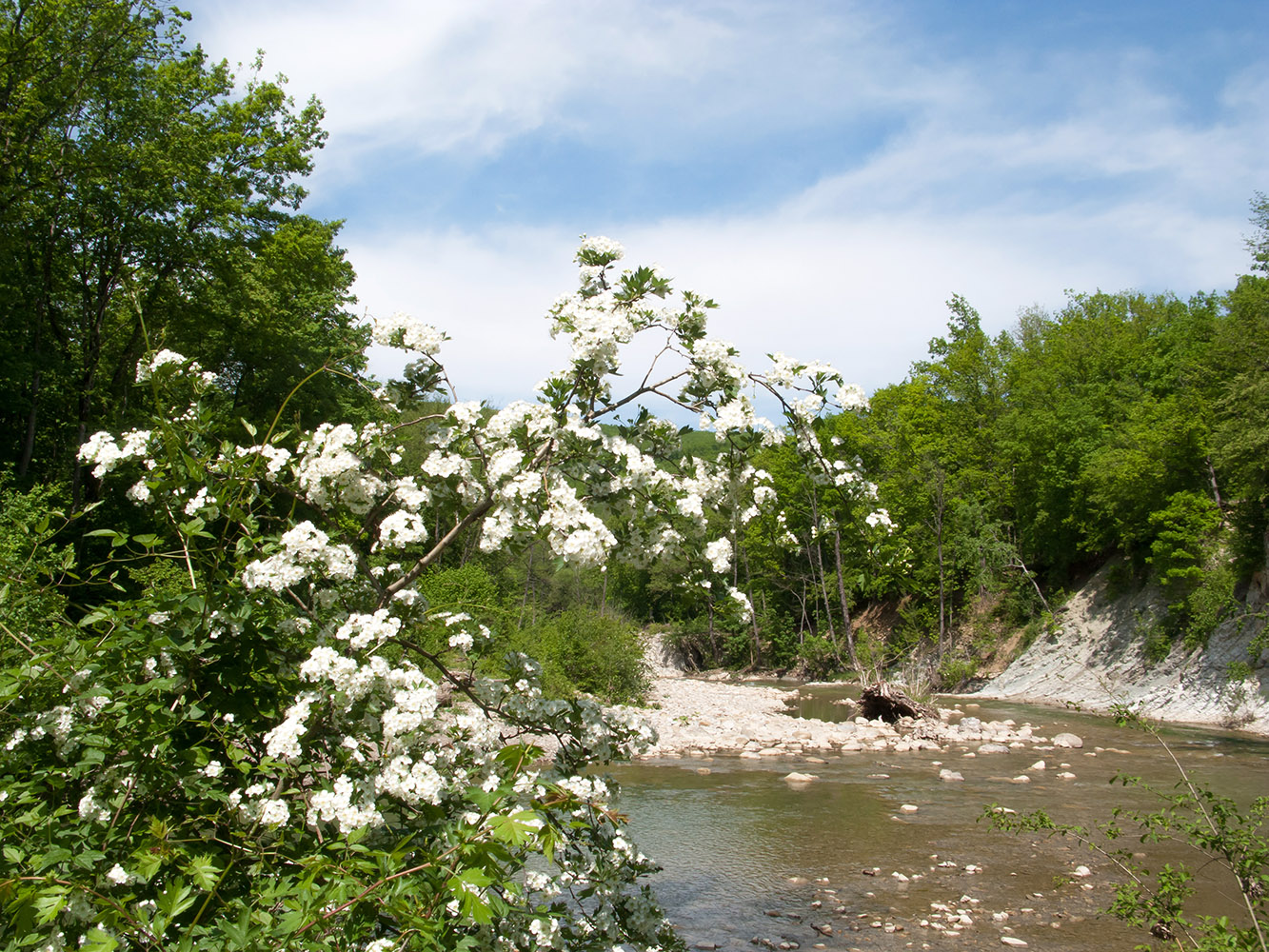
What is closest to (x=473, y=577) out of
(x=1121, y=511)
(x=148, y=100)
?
(x=148, y=100)

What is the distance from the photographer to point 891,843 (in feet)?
34.4

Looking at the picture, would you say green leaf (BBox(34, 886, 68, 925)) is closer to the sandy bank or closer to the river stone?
the river stone

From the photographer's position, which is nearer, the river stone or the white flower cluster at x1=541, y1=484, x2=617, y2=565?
the white flower cluster at x1=541, y1=484, x2=617, y2=565

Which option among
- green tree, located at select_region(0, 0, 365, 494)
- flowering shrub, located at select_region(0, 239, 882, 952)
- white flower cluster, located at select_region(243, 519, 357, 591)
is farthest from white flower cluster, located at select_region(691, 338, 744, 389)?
green tree, located at select_region(0, 0, 365, 494)

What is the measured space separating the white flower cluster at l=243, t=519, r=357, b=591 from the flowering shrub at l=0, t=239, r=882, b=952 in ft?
0.04

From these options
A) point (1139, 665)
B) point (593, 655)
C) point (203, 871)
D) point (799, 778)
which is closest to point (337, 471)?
point (203, 871)

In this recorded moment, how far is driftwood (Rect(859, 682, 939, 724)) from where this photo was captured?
2056cm

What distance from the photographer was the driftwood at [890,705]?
20.6 m

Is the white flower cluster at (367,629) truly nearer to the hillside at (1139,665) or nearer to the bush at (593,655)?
the hillside at (1139,665)

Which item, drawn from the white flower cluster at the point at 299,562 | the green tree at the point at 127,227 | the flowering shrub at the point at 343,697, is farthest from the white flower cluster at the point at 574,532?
the green tree at the point at 127,227

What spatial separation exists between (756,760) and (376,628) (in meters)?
14.9

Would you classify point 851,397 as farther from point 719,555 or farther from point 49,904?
point 49,904

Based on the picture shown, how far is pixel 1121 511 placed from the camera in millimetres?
28375

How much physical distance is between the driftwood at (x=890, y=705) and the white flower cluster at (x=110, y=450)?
20025mm
